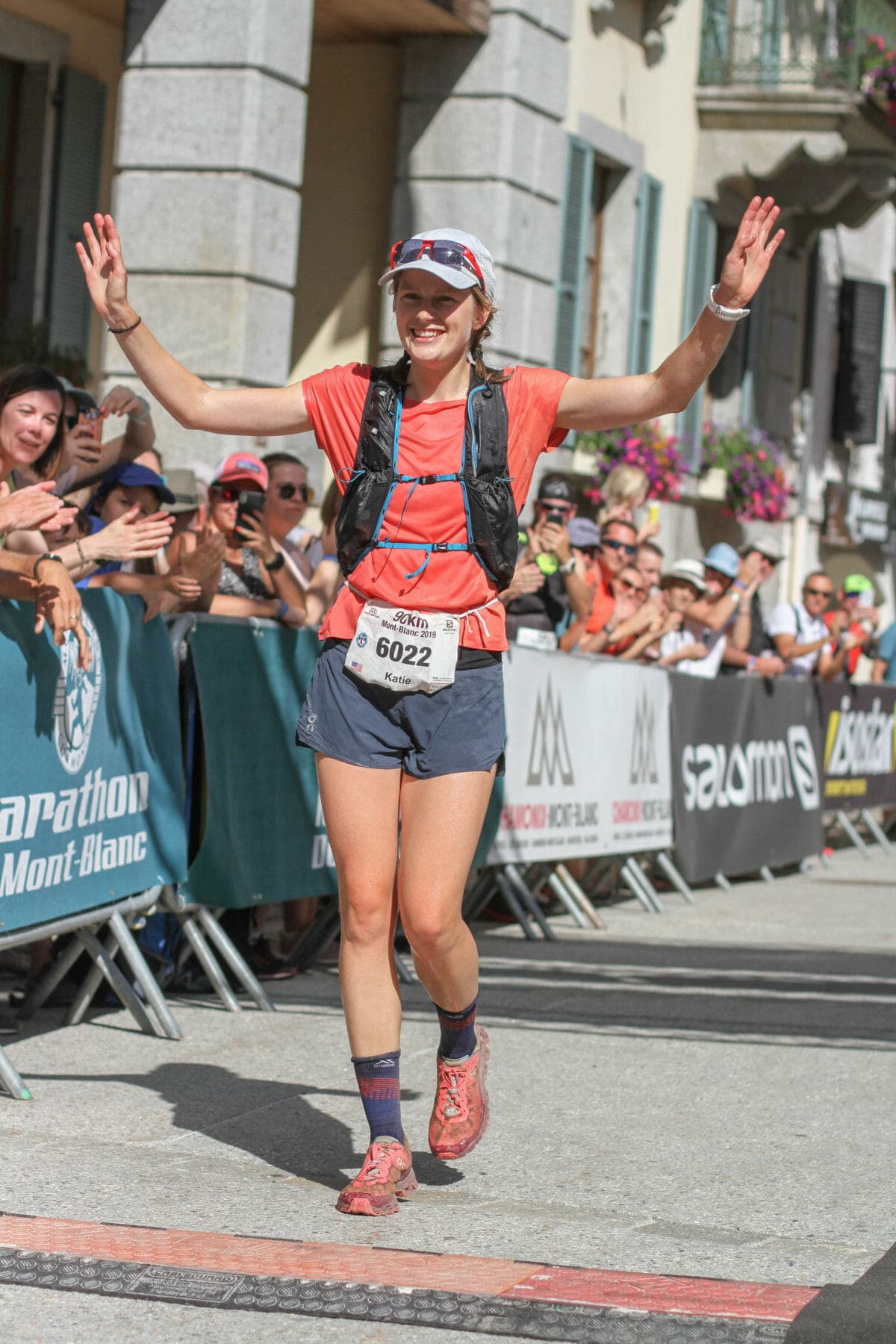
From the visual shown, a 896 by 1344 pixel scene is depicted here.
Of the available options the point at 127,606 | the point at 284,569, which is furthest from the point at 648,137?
the point at 127,606

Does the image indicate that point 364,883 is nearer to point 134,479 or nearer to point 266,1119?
point 266,1119

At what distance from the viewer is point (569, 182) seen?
1769cm

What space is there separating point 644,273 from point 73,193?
A: 6.53 metres

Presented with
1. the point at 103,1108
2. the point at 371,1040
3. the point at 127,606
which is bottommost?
the point at 103,1108

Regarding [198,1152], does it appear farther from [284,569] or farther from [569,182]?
[569,182]

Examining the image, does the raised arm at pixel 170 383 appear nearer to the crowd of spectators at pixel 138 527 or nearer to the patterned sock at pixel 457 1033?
the crowd of spectators at pixel 138 527

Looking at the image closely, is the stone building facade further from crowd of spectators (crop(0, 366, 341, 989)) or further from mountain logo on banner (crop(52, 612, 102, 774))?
mountain logo on banner (crop(52, 612, 102, 774))

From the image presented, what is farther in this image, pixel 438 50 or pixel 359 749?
pixel 438 50

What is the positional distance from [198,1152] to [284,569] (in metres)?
3.49

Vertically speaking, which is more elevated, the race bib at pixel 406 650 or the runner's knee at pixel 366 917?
the race bib at pixel 406 650

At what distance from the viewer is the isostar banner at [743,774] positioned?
41.6 feet

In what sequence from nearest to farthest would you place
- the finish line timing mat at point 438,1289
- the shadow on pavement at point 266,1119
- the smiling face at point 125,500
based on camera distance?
the finish line timing mat at point 438,1289 → the shadow on pavement at point 266,1119 → the smiling face at point 125,500

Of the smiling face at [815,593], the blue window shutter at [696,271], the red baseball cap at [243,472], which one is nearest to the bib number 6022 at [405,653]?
the red baseball cap at [243,472]

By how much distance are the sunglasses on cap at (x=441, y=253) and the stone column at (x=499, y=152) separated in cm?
1019
